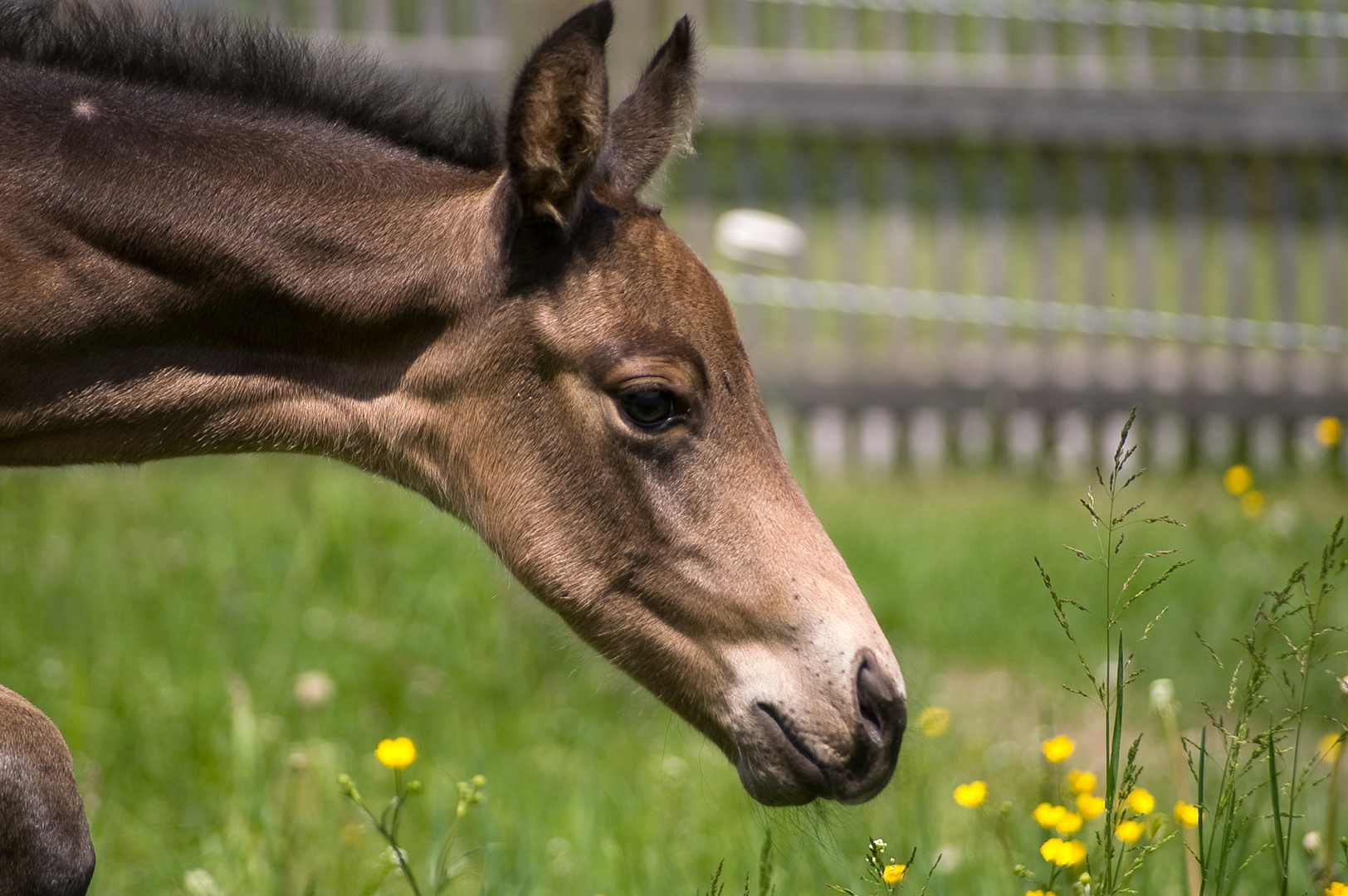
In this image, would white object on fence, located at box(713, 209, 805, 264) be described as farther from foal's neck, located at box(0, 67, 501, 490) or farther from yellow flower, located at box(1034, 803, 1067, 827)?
yellow flower, located at box(1034, 803, 1067, 827)

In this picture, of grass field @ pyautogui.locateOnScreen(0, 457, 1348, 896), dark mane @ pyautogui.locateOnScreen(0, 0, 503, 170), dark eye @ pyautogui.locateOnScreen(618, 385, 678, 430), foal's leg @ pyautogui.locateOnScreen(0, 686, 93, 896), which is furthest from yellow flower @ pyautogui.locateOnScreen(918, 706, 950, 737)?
foal's leg @ pyautogui.locateOnScreen(0, 686, 93, 896)

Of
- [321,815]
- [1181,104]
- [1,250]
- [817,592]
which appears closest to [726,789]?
[321,815]

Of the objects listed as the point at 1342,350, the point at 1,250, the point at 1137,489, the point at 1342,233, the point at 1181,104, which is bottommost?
the point at 1137,489

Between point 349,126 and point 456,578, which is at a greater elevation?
point 349,126

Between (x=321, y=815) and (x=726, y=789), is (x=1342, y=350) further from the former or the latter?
(x=321, y=815)

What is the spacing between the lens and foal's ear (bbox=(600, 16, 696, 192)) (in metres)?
2.76

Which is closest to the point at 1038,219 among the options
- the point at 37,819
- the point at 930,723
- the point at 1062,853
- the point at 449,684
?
the point at 449,684

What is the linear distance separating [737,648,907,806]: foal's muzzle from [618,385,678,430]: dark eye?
0.55m

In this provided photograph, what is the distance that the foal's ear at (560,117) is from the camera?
2312 millimetres

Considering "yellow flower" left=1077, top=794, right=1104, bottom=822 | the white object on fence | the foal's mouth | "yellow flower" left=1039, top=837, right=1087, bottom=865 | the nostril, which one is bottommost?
the white object on fence

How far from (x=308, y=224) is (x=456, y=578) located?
250 cm

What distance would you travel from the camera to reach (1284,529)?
4.95 meters

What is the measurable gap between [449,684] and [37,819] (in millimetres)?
2241

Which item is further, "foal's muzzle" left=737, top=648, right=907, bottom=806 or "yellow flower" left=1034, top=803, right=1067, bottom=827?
"foal's muzzle" left=737, top=648, right=907, bottom=806
